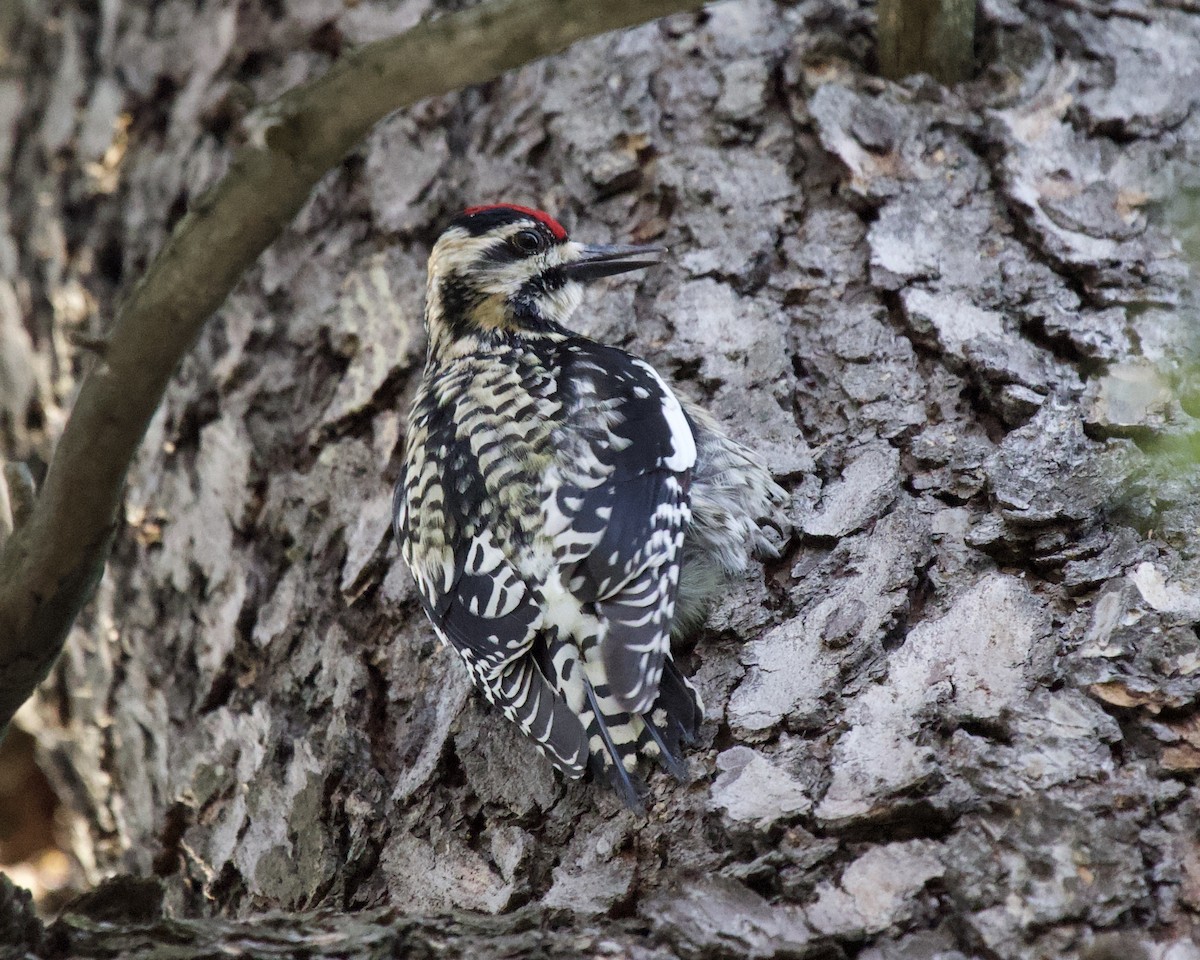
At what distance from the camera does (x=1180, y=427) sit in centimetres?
231

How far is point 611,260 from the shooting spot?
297cm

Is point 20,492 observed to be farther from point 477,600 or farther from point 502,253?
point 502,253

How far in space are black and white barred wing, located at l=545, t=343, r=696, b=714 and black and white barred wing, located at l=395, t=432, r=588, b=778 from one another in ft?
0.36

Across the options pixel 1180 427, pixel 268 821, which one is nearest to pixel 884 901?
pixel 1180 427

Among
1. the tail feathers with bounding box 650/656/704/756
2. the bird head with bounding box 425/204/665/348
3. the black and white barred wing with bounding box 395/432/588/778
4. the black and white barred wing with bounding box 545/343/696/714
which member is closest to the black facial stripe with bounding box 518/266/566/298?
the bird head with bounding box 425/204/665/348

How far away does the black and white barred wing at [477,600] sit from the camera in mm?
2234

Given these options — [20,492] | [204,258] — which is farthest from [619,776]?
[20,492]

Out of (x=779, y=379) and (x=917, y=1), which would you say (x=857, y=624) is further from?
(x=917, y=1)

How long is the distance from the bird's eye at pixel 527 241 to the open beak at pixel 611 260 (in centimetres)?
10

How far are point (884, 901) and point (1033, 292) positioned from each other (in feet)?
4.79

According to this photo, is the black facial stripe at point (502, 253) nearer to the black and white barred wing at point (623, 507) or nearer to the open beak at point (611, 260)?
the open beak at point (611, 260)

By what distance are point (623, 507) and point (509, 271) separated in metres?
0.97

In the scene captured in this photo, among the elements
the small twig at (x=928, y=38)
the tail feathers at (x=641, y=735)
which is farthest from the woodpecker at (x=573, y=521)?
the small twig at (x=928, y=38)

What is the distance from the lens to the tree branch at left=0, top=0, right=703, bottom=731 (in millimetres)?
1865
